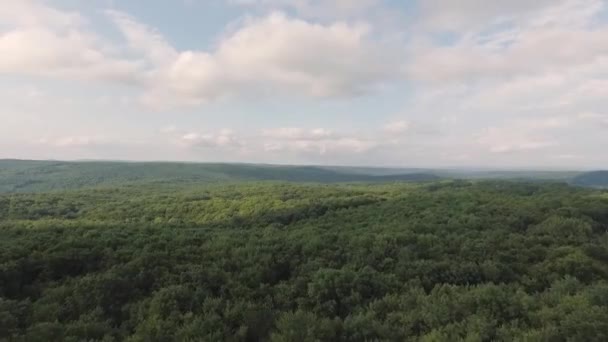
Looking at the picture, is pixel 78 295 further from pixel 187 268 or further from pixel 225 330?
pixel 225 330

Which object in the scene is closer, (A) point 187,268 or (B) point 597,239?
(A) point 187,268

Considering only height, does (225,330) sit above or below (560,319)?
below

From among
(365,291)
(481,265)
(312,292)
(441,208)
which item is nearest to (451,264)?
(481,265)

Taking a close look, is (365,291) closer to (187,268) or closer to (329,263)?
(329,263)

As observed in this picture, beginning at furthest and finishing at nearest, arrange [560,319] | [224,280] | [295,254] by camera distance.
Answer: [295,254] → [224,280] → [560,319]

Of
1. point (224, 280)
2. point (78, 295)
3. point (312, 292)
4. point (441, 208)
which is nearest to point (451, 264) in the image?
point (312, 292)

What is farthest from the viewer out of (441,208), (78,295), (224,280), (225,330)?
(441,208)
